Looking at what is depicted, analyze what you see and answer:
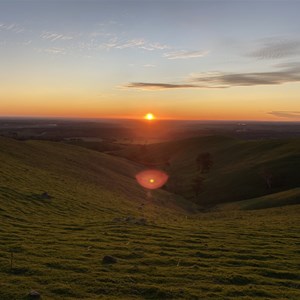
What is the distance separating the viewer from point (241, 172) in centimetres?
Result: 10325

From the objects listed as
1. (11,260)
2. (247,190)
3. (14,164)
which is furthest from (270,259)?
(247,190)

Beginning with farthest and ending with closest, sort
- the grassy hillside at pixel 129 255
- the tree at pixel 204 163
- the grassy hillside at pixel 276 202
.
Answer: the tree at pixel 204 163 → the grassy hillside at pixel 276 202 → the grassy hillside at pixel 129 255

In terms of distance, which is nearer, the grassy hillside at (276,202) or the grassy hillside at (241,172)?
the grassy hillside at (276,202)

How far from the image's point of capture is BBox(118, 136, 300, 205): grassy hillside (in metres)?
88.1

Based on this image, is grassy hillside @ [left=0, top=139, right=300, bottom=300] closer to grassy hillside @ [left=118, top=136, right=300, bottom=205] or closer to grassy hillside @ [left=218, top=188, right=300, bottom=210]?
grassy hillside @ [left=218, top=188, right=300, bottom=210]

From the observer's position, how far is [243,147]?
479 feet

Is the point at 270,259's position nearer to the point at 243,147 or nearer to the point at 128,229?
the point at 128,229

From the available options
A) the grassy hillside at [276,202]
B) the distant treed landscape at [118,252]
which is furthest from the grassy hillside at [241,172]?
the distant treed landscape at [118,252]

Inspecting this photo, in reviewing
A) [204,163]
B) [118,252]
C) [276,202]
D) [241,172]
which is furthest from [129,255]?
[204,163]

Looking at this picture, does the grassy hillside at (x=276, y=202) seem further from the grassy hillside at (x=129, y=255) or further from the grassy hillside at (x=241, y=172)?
the grassy hillside at (x=129, y=255)

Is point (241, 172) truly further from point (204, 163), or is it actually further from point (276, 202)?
point (276, 202)

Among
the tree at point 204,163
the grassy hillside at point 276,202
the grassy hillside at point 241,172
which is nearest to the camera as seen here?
the grassy hillside at point 276,202

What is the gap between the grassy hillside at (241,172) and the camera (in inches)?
3469

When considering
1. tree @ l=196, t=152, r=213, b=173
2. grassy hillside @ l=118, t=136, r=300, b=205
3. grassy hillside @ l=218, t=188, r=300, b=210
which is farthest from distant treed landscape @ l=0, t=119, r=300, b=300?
tree @ l=196, t=152, r=213, b=173
